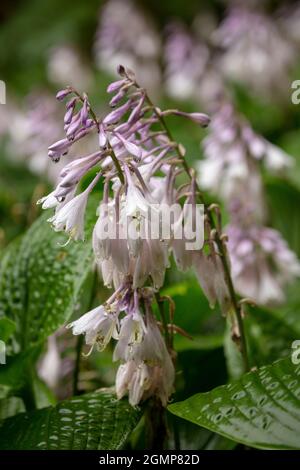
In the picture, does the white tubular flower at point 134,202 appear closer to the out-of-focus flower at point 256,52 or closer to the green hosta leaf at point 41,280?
the green hosta leaf at point 41,280

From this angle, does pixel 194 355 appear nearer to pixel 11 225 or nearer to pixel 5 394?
pixel 5 394

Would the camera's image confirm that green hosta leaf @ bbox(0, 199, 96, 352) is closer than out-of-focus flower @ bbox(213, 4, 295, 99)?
Yes

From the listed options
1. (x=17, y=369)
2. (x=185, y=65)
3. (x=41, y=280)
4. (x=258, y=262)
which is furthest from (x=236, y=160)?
(x=185, y=65)

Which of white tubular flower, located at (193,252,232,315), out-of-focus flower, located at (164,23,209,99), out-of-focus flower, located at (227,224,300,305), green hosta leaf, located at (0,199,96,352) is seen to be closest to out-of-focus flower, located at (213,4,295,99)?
out-of-focus flower, located at (164,23,209,99)

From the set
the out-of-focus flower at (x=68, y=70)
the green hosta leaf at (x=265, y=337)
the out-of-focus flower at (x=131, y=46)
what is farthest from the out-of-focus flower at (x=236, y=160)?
the out-of-focus flower at (x=68, y=70)

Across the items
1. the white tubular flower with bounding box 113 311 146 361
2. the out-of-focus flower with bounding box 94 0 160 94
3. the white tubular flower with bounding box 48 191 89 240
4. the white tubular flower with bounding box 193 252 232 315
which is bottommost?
the white tubular flower with bounding box 113 311 146 361

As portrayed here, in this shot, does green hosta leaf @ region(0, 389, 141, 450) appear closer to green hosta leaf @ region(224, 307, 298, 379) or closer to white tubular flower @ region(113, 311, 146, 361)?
white tubular flower @ region(113, 311, 146, 361)

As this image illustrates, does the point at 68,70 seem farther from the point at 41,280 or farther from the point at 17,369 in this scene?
the point at 17,369
